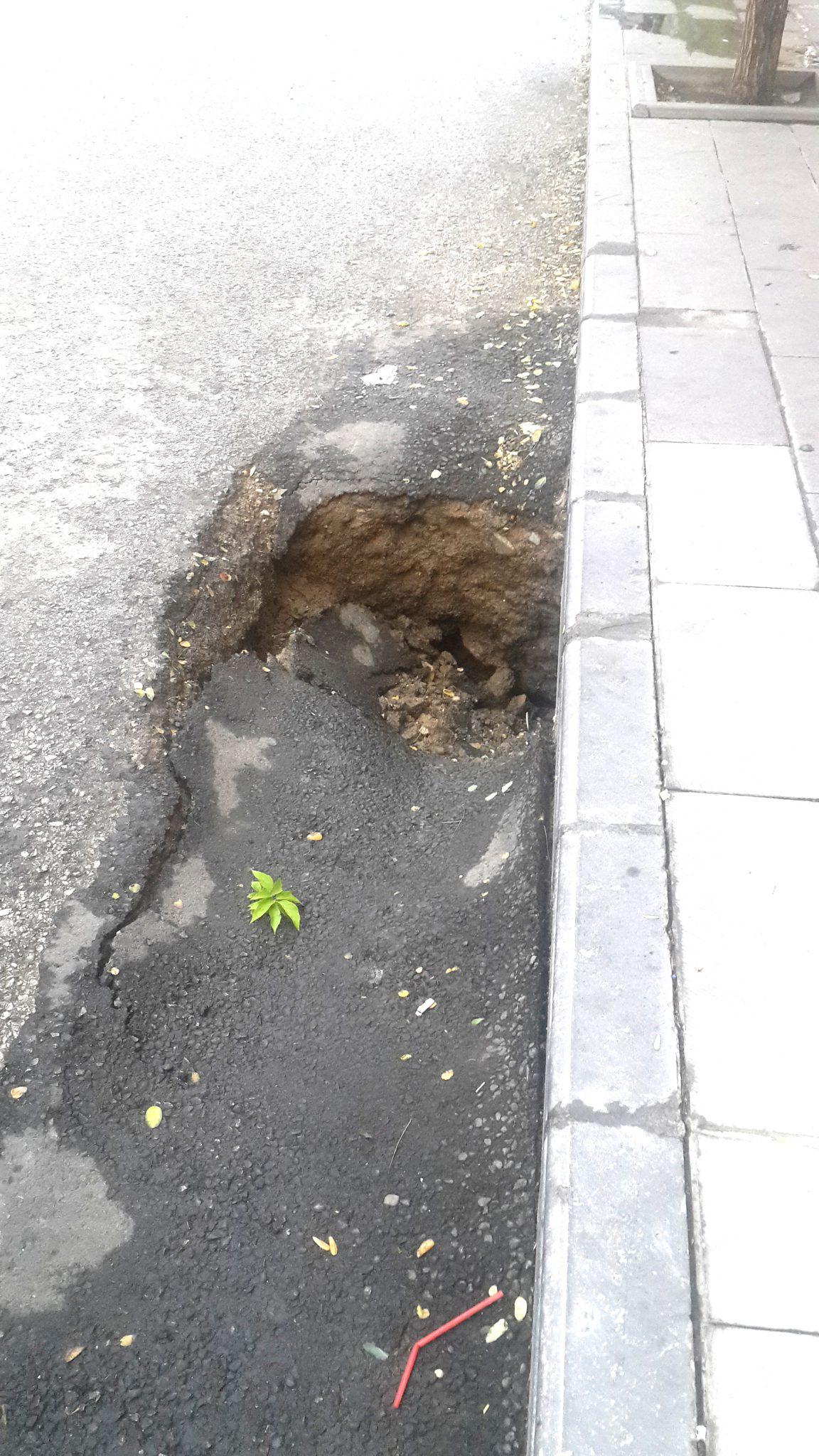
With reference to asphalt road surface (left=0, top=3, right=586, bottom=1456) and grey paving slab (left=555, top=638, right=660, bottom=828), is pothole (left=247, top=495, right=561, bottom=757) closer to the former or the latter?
asphalt road surface (left=0, top=3, right=586, bottom=1456)

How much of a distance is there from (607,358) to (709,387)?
516 mm

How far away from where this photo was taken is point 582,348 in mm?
5062

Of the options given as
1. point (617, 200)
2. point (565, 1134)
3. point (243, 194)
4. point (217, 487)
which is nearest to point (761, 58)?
point (617, 200)

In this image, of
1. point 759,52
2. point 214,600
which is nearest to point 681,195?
point 759,52

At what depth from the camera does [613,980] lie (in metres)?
2.53

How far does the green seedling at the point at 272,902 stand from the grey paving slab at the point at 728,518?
1685mm

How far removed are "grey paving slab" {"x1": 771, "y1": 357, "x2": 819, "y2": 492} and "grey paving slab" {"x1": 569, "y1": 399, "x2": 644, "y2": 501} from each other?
63cm

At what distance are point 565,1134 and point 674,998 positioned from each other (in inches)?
17.5

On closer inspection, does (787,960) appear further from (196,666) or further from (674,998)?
(196,666)

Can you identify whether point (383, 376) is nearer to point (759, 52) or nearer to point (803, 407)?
point (803, 407)

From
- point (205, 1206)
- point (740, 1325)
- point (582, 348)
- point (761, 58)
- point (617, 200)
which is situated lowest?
point (205, 1206)

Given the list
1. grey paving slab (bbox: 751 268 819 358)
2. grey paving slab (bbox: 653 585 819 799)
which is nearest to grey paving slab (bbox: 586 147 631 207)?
grey paving slab (bbox: 751 268 819 358)

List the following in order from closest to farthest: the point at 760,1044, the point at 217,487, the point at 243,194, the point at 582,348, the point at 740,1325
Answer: the point at 740,1325
the point at 760,1044
the point at 217,487
the point at 582,348
the point at 243,194

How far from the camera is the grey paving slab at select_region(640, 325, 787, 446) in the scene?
14.6 ft
